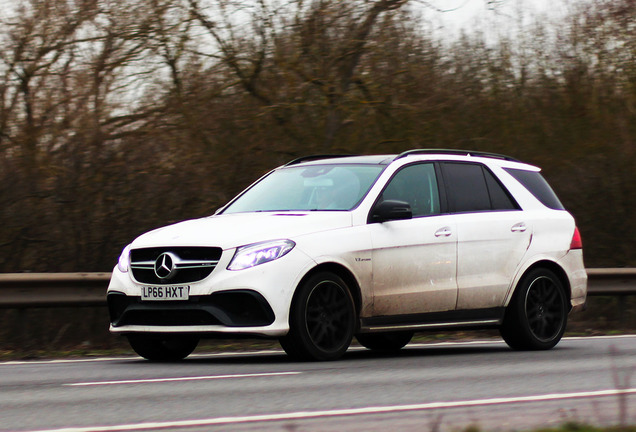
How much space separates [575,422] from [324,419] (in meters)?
1.31

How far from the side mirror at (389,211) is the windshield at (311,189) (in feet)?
0.67

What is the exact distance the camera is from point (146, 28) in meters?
15.3

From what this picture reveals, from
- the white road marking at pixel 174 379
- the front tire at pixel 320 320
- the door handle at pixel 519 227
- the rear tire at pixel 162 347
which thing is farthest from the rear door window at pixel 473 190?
the white road marking at pixel 174 379

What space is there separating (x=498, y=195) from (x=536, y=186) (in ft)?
2.17

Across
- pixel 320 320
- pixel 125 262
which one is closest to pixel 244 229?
pixel 320 320

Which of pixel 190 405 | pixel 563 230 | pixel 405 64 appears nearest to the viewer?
pixel 190 405

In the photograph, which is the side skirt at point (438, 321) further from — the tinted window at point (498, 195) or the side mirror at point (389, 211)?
the tinted window at point (498, 195)

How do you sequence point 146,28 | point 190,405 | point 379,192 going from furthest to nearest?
point 146,28, point 379,192, point 190,405

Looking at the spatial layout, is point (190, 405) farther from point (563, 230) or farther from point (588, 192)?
point (588, 192)

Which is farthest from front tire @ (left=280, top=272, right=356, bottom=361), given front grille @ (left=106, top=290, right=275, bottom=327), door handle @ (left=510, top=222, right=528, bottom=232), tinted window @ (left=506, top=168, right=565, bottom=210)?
tinted window @ (left=506, top=168, right=565, bottom=210)

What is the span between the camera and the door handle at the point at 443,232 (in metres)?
10.0

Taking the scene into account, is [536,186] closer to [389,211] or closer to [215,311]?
[389,211]

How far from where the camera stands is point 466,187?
10.7 metres

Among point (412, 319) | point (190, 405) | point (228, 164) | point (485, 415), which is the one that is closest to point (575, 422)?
point (485, 415)
